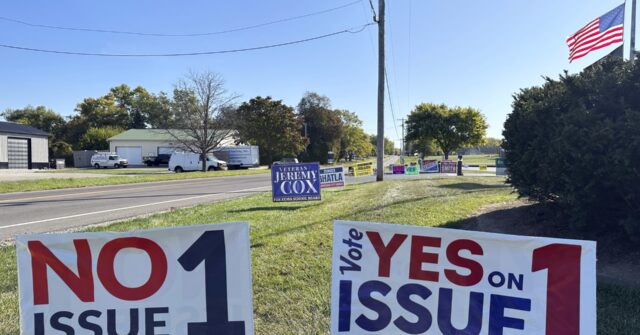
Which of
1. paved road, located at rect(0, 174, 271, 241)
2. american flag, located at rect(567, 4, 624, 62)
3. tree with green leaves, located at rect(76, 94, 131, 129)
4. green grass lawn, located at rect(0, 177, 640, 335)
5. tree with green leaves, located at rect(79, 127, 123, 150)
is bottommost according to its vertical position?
paved road, located at rect(0, 174, 271, 241)

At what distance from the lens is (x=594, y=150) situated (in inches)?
189

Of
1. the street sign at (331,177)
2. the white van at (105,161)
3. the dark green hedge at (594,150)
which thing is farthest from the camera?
the white van at (105,161)

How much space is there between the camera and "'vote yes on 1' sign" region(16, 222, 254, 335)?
279cm

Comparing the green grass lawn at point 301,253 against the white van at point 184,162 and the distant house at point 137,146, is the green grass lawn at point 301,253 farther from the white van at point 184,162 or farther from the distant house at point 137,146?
the distant house at point 137,146

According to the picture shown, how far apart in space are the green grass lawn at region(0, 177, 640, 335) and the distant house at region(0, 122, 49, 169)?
40.5 metres

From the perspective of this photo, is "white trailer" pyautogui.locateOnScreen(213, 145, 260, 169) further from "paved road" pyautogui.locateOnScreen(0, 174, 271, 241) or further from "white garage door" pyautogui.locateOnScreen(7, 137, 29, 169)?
"paved road" pyautogui.locateOnScreen(0, 174, 271, 241)

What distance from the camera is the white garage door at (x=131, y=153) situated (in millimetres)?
65375

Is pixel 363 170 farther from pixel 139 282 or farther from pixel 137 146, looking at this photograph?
pixel 137 146

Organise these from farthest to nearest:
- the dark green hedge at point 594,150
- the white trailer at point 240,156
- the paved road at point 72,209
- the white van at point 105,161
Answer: the white van at point 105,161 → the white trailer at point 240,156 → the paved road at point 72,209 → the dark green hedge at point 594,150

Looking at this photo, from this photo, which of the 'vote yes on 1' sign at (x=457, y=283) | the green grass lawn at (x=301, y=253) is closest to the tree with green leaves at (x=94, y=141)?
the green grass lawn at (x=301, y=253)

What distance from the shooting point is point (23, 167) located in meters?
45.1

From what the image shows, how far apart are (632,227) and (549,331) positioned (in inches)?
115

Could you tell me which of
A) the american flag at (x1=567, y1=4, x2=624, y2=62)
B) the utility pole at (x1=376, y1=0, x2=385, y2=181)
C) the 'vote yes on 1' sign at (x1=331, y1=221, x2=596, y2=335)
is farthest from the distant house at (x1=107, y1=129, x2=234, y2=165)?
the 'vote yes on 1' sign at (x1=331, y1=221, x2=596, y2=335)

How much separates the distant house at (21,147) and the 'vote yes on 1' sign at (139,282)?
47.8 m
